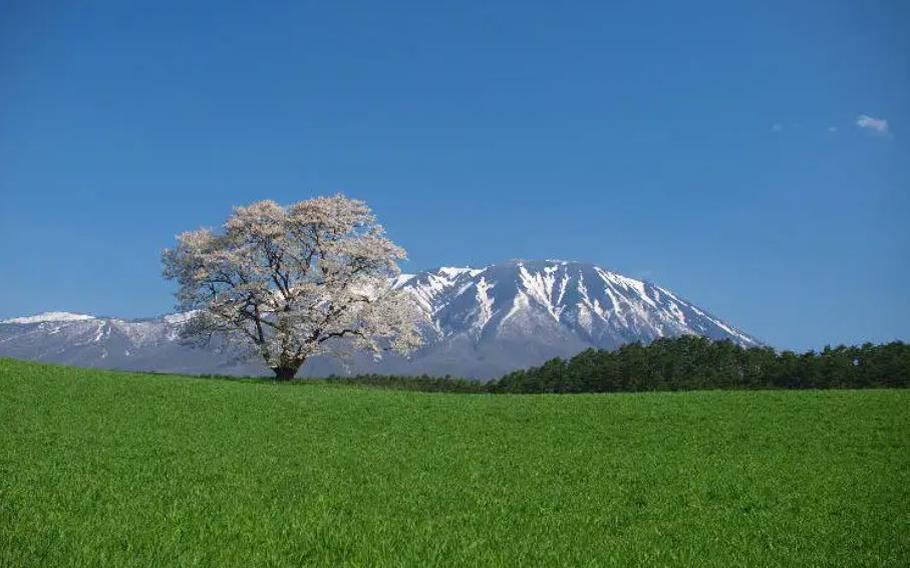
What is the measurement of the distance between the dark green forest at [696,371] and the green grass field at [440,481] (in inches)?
1129

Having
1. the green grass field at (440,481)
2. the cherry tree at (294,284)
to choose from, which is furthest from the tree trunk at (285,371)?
the green grass field at (440,481)

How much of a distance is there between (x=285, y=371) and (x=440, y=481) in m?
45.4

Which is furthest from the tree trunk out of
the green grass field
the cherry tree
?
the green grass field

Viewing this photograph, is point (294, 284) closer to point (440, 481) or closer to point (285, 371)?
point (285, 371)

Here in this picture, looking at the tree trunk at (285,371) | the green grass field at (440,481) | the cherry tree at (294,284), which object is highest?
the cherry tree at (294,284)

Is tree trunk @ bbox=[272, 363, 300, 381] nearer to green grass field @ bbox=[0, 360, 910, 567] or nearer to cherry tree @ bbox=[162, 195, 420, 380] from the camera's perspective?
cherry tree @ bbox=[162, 195, 420, 380]

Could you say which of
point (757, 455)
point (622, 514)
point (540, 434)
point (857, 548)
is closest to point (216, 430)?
point (540, 434)

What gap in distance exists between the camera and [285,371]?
6275 cm

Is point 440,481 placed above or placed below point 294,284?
below

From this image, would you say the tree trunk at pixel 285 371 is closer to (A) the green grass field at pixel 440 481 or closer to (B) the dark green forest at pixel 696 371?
(B) the dark green forest at pixel 696 371

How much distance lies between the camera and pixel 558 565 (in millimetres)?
11750

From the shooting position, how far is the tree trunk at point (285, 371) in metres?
62.3

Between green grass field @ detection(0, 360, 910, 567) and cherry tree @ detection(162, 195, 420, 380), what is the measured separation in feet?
67.8

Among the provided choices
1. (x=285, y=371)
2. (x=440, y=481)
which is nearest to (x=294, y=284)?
(x=285, y=371)
